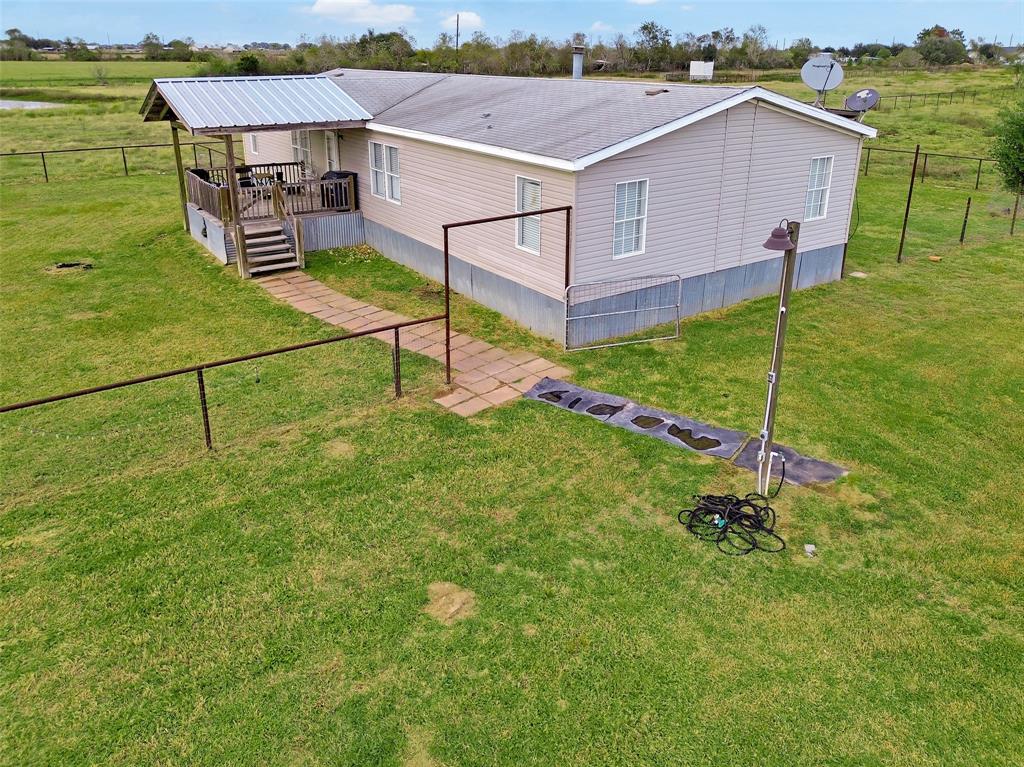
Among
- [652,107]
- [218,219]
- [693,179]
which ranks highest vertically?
[652,107]

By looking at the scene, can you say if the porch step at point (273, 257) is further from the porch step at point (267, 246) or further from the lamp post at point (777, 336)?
the lamp post at point (777, 336)

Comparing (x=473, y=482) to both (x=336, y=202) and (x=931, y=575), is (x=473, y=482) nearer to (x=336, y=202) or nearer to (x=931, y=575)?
(x=931, y=575)

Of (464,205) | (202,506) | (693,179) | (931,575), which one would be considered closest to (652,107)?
(693,179)

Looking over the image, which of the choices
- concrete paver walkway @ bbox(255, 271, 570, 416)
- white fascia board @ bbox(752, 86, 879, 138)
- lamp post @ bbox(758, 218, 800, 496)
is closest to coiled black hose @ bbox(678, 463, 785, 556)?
lamp post @ bbox(758, 218, 800, 496)

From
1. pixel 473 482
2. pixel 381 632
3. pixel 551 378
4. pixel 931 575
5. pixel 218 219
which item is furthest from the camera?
pixel 218 219

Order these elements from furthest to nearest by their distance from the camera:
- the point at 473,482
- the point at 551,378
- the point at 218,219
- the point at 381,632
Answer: the point at 218,219 → the point at 551,378 → the point at 473,482 → the point at 381,632

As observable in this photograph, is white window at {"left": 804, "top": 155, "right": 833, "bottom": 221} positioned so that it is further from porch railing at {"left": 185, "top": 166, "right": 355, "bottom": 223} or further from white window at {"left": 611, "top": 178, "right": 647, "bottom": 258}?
porch railing at {"left": 185, "top": 166, "right": 355, "bottom": 223}

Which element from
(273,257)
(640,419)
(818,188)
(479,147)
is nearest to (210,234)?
(273,257)
